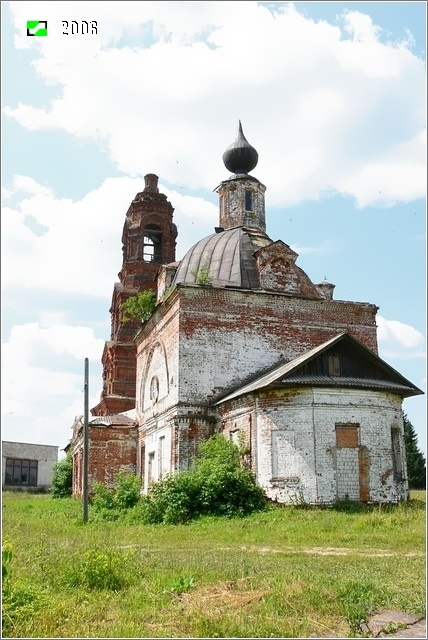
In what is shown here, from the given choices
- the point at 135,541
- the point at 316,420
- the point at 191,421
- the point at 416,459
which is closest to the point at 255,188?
the point at 191,421

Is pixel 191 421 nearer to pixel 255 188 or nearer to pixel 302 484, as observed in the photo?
pixel 302 484

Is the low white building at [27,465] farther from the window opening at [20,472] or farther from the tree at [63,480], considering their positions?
the tree at [63,480]

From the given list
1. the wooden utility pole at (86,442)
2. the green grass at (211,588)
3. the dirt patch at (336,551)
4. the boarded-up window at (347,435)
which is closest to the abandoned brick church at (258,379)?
the boarded-up window at (347,435)

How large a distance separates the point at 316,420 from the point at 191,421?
4.31m

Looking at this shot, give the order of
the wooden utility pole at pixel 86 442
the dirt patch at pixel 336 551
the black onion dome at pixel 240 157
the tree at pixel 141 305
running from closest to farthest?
1. the dirt patch at pixel 336 551
2. the wooden utility pole at pixel 86 442
3. the black onion dome at pixel 240 157
4. the tree at pixel 141 305

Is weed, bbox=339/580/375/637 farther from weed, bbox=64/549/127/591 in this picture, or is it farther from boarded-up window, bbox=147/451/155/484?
boarded-up window, bbox=147/451/155/484

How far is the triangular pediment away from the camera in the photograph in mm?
16281

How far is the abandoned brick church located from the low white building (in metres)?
23.5

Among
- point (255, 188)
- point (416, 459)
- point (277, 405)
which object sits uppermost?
point (255, 188)

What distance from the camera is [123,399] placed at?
30.7 meters

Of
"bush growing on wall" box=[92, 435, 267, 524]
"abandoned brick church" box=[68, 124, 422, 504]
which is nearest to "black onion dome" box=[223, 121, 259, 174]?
"abandoned brick church" box=[68, 124, 422, 504]

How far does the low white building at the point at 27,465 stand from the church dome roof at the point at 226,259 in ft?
105

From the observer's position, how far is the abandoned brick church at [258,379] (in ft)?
53.0

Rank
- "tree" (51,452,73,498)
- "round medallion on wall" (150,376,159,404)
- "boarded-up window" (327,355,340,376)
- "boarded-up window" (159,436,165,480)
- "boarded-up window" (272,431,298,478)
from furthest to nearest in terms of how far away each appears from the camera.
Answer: "tree" (51,452,73,498), "round medallion on wall" (150,376,159,404), "boarded-up window" (159,436,165,480), "boarded-up window" (327,355,340,376), "boarded-up window" (272,431,298,478)
